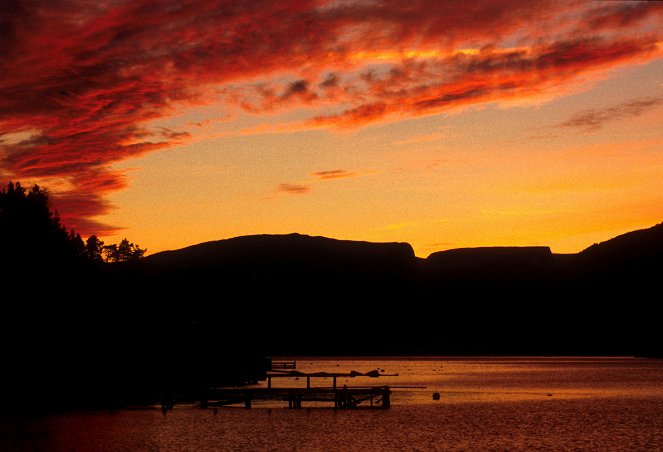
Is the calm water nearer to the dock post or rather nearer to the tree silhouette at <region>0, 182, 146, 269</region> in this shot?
the dock post

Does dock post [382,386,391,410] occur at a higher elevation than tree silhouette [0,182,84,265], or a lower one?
lower

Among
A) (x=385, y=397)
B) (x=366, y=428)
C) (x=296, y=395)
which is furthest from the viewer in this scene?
(x=385, y=397)

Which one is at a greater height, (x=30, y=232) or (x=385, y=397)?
(x=30, y=232)

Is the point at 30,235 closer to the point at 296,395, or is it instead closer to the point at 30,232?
the point at 30,232

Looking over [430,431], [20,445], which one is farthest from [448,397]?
[20,445]

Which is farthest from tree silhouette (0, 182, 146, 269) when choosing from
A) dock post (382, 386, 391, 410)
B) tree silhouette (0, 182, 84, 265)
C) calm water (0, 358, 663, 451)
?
dock post (382, 386, 391, 410)

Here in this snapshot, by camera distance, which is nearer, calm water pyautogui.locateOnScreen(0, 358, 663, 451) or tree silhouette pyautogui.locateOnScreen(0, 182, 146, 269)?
calm water pyautogui.locateOnScreen(0, 358, 663, 451)

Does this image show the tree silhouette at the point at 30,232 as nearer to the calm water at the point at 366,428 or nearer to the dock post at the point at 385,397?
the calm water at the point at 366,428

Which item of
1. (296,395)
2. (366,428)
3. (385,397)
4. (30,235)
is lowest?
(366,428)

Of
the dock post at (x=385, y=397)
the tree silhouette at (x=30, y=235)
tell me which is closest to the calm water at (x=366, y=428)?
the dock post at (x=385, y=397)

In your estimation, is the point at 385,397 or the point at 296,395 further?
the point at 385,397

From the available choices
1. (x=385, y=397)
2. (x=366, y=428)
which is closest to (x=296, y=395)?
(x=385, y=397)

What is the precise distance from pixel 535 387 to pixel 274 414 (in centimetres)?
7423

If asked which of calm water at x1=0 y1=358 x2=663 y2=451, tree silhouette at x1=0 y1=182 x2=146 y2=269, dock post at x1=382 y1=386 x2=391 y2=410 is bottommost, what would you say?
calm water at x1=0 y1=358 x2=663 y2=451
